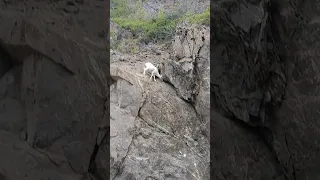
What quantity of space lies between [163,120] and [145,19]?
2.25 meters

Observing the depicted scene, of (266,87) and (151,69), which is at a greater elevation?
(266,87)

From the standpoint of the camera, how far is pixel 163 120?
18.9ft

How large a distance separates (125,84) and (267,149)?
14.0 feet

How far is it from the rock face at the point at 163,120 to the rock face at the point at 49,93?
12.9 feet

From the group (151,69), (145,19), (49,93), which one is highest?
(49,93)

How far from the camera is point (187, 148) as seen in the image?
223 inches

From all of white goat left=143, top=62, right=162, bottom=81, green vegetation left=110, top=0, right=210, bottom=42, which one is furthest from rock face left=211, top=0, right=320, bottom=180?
green vegetation left=110, top=0, right=210, bottom=42

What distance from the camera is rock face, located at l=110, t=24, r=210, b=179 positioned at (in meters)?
5.41

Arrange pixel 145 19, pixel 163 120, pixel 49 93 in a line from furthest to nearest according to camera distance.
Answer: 1. pixel 145 19
2. pixel 163 120
3. pixel 49 93

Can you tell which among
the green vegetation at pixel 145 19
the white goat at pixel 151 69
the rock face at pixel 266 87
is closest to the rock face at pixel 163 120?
the white goat at pixel 151 69

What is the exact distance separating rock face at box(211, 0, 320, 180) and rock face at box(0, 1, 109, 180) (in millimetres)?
560

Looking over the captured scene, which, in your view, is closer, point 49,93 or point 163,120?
point 49,93

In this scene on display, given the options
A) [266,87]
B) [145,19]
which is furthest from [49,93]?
[145,19]

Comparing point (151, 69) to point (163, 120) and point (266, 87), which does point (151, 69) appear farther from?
point (266, 87)
